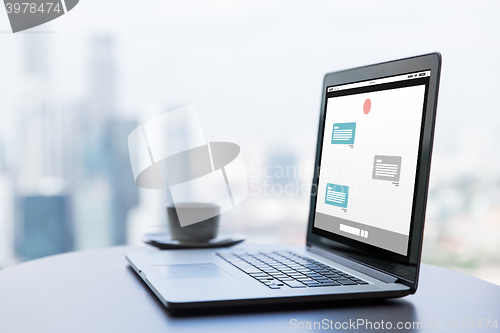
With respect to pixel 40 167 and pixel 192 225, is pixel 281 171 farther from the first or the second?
pixel 192 225

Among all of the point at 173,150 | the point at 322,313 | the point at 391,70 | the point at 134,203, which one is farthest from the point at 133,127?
the point at 322,313

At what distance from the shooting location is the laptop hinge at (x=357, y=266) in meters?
0.63

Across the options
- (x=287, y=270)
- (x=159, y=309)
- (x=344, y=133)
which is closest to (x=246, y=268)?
(x=287, y=270)

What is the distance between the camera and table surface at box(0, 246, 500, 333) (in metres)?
0.48

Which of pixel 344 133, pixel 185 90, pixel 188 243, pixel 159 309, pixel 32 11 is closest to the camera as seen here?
pixel 159 309

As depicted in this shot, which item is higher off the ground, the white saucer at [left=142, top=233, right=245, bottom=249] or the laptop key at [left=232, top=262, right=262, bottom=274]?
the laptop key at [left=232, top=262, right=262, bottom=274]

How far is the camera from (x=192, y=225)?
97 cm

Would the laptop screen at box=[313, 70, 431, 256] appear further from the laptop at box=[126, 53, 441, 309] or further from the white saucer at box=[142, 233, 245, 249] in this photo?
the white saucer at box=[142, 233, 245, 249]

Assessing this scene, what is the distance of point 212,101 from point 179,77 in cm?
21

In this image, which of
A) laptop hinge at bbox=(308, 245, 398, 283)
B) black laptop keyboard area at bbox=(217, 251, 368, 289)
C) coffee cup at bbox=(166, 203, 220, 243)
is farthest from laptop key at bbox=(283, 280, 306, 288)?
coffee cup at bbox=(166, 203, 220, 243)

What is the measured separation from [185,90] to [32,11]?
82 centimetres

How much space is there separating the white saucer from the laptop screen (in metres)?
0.20

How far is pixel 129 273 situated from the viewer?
735 mm

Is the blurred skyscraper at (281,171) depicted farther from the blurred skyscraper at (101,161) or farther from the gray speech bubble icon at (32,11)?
the gray speech bubble icon at (32,11)
